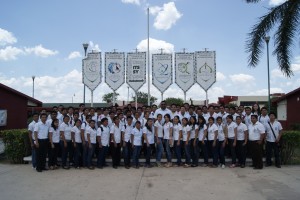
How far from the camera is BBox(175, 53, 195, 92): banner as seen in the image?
48.2ft

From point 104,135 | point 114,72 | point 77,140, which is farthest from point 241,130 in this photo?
point 114,72

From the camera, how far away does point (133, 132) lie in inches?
407

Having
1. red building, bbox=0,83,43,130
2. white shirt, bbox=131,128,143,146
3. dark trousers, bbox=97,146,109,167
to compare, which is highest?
red building, bbox=0,83,43,130

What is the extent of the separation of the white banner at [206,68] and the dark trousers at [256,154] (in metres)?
4.94

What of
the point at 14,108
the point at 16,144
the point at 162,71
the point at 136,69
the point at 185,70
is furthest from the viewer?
the point at 14,108

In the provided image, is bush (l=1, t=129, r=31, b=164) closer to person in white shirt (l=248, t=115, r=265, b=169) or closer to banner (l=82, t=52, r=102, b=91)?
banner (l=82, t=52, r=102, b=91)

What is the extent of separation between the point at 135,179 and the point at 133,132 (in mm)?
2042

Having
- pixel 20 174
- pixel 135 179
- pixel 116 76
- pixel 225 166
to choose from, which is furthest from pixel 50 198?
pixel 116 76

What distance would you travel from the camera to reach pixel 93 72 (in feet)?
49.9

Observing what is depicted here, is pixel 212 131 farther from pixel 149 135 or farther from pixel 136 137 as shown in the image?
pixel 136 137

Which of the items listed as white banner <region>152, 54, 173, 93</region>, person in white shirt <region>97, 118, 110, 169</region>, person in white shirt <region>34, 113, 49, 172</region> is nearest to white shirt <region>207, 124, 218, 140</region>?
person in white shirt <region>97, 118, 110, 169</region>

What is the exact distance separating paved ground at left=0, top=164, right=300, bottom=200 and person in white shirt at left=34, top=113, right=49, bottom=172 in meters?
0.33

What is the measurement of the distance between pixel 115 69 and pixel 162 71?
2294 millimetres

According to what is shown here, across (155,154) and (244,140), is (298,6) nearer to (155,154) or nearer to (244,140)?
(244,140)
